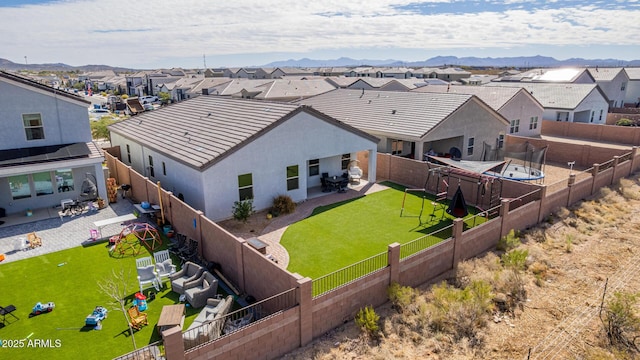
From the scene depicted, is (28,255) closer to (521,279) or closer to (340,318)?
(340,318)

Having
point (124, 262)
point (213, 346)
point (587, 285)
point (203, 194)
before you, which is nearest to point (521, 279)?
point (587, 285)

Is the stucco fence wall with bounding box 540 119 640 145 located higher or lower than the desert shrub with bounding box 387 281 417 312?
higher

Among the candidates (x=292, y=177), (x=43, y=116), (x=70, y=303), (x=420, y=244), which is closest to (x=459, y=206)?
(x=420, y=244)

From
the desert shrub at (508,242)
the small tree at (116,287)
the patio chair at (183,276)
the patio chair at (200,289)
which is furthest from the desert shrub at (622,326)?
the small tree at (116,287)

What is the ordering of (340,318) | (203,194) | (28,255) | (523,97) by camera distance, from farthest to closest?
(523,97) < (203,194) < (28,255) < (340,318)

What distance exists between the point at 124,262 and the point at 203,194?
420cm

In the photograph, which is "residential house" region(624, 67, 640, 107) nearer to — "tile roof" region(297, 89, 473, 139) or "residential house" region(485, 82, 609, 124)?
"residential house" region(485, 82, 609, 124)

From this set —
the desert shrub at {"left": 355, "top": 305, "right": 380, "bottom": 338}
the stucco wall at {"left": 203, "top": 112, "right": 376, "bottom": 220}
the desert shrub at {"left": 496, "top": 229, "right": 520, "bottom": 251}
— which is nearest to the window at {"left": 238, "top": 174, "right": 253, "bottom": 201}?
the stucco wall at {"left": 203, "top": 112, "right": 376, "bottom": 220}

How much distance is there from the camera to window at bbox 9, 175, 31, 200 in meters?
19.8

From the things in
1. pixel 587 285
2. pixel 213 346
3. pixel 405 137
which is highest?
pixel 405 137

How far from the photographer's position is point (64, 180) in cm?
2114

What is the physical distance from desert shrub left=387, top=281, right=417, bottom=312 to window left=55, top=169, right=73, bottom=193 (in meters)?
18.1

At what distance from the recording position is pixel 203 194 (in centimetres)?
1761

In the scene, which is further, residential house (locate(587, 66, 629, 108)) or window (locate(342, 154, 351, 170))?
residential house (locate(587, 66, 629, 108))
